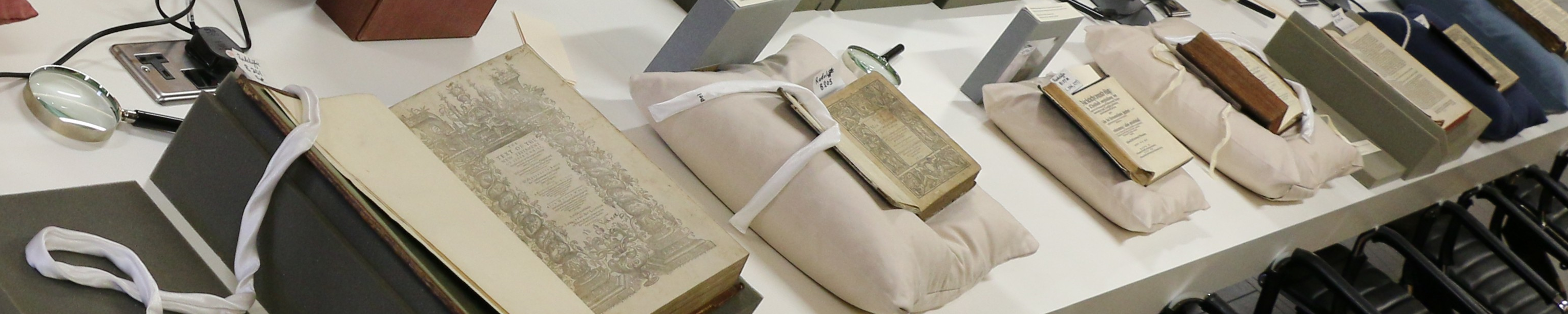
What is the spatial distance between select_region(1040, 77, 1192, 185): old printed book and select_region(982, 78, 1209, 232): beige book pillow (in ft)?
0.06

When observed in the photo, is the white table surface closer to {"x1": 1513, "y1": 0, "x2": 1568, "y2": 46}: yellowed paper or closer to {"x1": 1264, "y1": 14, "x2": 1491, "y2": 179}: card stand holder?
{"x1": 1264, "y1": 14, "x2": 1491, "y2": 179}: card stand holder

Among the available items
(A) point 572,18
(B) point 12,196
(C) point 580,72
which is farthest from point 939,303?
(B) point 12,196

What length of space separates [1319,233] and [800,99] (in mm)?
1263

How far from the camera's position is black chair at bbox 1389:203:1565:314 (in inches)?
82.0

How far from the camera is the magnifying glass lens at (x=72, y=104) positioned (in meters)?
0.99

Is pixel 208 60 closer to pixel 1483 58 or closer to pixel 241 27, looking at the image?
pixel 241 27

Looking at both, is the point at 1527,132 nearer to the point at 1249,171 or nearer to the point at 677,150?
the point at 1249,171

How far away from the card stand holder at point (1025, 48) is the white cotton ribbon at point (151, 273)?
46.9 inches

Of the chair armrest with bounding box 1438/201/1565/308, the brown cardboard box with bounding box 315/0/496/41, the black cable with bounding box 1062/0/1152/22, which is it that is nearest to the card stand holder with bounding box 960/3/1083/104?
the black cable with bounding box 1062/0/1152/22

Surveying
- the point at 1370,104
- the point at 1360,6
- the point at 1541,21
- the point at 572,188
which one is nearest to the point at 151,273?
the point at 572,188

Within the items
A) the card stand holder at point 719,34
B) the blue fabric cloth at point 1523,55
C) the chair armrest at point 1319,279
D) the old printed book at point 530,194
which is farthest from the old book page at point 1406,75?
the old printed book at point 530,194

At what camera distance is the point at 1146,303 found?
1717 millimetres

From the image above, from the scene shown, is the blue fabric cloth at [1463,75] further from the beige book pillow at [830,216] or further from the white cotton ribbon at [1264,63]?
the beige book pillow at [830,216]

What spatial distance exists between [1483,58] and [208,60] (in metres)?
2.63
